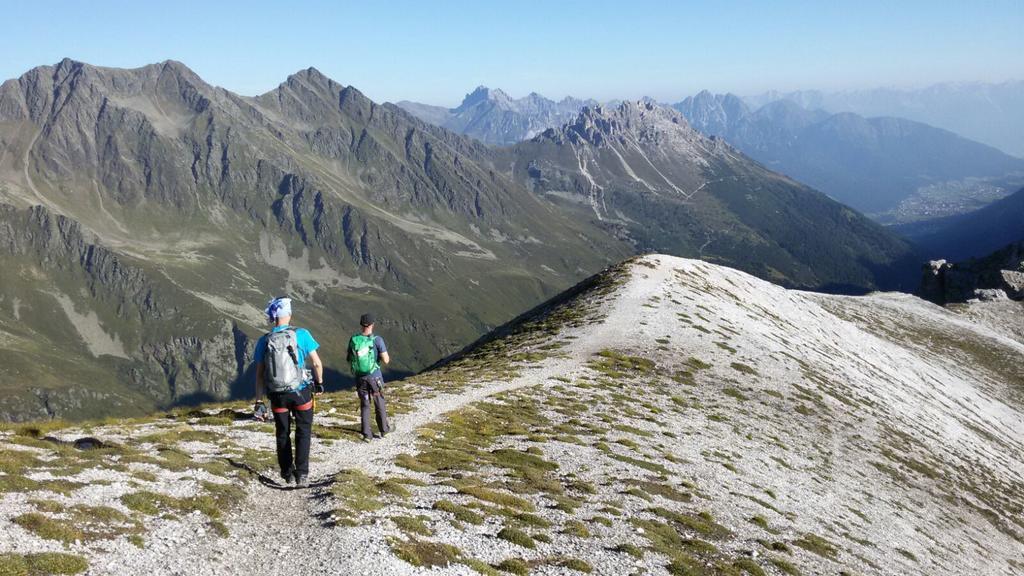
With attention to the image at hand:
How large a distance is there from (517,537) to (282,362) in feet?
31.3

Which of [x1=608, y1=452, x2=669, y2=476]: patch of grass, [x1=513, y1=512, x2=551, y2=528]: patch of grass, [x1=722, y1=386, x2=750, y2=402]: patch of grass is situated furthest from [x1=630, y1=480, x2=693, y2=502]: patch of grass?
[x1=722, y1=386, x2=750, y2=402]: patch of grass

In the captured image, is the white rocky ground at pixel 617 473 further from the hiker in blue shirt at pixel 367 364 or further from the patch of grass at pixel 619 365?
the hiker in blue shirt at pixel 367 364

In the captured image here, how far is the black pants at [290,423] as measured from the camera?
18812 millimetres

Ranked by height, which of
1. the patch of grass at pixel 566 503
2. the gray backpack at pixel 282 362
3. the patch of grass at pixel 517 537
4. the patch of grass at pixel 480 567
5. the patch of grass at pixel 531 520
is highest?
the gray backpack at pixel 282 362

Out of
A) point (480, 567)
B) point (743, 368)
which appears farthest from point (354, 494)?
point (743, 368)

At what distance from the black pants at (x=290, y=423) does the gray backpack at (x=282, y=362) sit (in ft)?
1.46

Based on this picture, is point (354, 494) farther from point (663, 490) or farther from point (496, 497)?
point (663, 490)

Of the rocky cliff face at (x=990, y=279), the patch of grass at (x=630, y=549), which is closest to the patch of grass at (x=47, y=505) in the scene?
the patch of grass at (x=630, y=549)

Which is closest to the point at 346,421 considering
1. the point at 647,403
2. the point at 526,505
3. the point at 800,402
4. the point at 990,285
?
the point at 526,505

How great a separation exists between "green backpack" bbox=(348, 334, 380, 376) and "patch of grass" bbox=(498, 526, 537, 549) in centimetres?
1072

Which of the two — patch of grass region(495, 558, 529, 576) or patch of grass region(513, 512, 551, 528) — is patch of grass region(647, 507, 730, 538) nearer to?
patch of grass region(513, 512, 551, 528)

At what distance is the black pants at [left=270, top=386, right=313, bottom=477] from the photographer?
18812 mm

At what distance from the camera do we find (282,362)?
1836 centimetres

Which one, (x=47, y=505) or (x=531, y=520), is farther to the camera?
(x=531, y=520)
